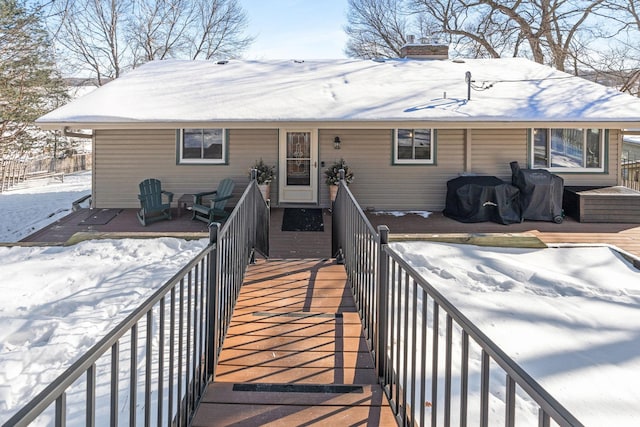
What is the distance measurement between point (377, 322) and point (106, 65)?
25.6 meters

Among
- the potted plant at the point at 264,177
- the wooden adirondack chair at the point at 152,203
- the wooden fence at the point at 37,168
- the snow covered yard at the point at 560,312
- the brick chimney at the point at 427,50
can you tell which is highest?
the brick chimney at the point at 427,50

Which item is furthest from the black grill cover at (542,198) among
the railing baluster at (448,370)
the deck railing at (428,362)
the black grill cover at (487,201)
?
the railing baluster at (448,370)

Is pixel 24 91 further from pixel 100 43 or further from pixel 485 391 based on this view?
pixel 485 391

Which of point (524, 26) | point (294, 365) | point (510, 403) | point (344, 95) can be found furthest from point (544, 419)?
point (524, 26)

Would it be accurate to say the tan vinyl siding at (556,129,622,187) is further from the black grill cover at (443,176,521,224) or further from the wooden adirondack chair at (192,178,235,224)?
the wooden adirondack chair at (192,178,235,224)

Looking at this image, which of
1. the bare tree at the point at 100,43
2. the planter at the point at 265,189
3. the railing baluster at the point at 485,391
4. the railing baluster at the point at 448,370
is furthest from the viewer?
the bare tree at the point at 100,43

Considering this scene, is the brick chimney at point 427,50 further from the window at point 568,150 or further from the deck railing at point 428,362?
the deck railing at point 428,362

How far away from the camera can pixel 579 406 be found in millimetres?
2793

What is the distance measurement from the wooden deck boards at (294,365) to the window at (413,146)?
19.8 feet

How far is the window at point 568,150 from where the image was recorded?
960 cm

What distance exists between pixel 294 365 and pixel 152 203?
6.95 m

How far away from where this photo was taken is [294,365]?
2.79 metres

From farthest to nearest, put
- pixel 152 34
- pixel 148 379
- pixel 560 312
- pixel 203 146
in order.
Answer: pixel 152 34, pixel 203 146, pixel 560 312, pixel 148 379

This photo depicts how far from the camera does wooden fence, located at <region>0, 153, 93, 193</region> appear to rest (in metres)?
15.7
